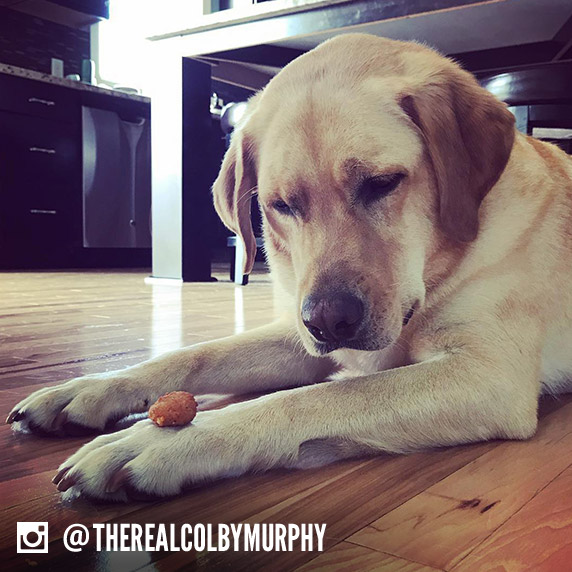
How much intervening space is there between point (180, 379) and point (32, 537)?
66 centimetres

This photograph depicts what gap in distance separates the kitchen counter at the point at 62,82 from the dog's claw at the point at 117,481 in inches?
253

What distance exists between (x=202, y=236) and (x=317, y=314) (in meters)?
4.03

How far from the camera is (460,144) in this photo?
138 centimetres

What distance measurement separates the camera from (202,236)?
5.14m

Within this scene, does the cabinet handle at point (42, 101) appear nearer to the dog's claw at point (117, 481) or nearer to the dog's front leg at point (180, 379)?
the dog's front leg at point (180, 379)

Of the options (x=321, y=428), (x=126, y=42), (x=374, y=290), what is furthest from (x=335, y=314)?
(x=126, y=42)

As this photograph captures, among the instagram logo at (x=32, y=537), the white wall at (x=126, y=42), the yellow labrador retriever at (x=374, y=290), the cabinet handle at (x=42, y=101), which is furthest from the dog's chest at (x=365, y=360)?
the white wall at (x=126, y=42)

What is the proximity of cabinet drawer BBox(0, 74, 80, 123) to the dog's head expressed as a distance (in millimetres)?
5855

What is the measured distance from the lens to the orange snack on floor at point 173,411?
3.51 feet

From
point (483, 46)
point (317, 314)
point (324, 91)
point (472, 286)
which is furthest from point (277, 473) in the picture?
point (483, 46)

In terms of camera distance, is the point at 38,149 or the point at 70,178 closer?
the point at 38,149

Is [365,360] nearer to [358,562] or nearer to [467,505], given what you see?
[467,505]

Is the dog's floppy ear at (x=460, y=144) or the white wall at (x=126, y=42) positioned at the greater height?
Result: the white wall at (x=126, y=42)

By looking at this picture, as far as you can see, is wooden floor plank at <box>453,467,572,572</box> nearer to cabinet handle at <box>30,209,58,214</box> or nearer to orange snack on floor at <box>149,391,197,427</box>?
orange snack on floor at <box>149,391,197,427</box>
